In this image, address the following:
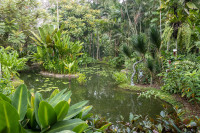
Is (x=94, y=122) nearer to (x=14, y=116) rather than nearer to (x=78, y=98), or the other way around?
(x=14, y=116)

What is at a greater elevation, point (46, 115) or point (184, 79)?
point (46, 115)

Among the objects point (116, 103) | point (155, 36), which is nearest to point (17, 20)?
point (155, 36)

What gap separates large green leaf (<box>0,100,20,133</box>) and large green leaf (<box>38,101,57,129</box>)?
0.11 metres

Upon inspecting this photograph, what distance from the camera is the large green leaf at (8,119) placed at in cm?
64

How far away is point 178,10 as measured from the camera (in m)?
4.13

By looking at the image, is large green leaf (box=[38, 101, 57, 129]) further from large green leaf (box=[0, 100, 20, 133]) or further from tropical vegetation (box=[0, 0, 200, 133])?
large green leaf (box=[0, 100, 20, 133])

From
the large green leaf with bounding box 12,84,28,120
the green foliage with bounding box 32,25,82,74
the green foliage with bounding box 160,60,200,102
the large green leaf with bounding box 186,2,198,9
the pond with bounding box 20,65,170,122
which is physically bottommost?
the pond with bounding box 20,65,170,122

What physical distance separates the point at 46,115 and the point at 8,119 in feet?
0.56

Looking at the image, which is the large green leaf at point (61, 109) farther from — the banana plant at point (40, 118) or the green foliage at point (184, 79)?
the green foliage at point (184, 79)

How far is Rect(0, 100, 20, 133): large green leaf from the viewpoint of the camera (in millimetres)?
641

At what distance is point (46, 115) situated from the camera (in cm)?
78

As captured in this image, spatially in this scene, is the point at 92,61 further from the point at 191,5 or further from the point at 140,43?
the point at 191,5

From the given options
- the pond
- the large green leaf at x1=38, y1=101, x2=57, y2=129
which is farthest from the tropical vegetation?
the pond

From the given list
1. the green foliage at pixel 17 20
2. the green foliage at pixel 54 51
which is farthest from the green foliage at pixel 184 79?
the green foliage at pixel 17 20
